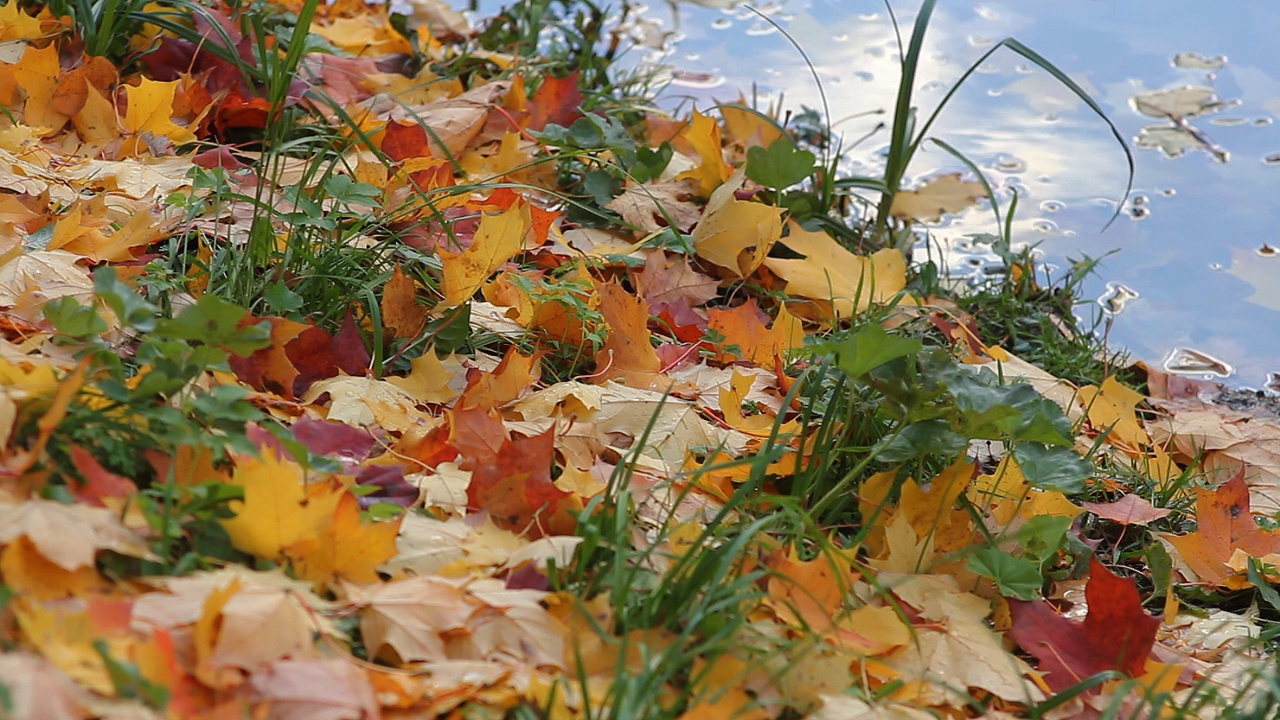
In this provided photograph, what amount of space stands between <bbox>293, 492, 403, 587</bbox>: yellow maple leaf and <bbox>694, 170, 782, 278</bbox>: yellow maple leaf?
105 cm

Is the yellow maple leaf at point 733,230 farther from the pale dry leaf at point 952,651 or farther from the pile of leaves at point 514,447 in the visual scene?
the pale dry leaf at point 952,651

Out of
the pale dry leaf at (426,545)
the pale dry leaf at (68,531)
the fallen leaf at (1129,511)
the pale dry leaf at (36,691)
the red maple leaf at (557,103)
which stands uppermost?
the red maple leaf at (557,103)

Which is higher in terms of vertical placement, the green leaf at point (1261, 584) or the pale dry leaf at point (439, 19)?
the pale dry leaf at point (439, 19)

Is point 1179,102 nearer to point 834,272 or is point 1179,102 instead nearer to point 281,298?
point 834,272

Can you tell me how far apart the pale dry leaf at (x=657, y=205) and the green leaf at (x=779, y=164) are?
0.16 metres

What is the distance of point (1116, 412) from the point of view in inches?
77.6

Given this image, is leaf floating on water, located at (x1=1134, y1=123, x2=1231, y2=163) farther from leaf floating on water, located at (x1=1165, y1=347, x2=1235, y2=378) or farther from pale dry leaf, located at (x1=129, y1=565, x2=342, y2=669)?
pale dry leaf, located at (x1=129, y1=565, x2=342, y2=669)

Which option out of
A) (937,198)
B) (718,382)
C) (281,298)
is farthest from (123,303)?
(937,198)

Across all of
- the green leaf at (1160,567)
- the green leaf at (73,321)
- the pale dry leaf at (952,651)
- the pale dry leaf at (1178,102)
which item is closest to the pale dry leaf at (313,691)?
the green leaf at (73,321)

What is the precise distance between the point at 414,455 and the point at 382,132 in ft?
2.98

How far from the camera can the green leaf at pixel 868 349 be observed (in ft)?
4.20

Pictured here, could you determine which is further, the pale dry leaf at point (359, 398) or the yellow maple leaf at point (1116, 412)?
the yellow maple leaf at point (1116, 412)

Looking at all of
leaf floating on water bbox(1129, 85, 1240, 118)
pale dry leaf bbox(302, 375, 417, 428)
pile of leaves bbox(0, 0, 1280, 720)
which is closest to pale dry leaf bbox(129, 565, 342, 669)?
pile of leaves bbox(0, 0, 1280, 720)

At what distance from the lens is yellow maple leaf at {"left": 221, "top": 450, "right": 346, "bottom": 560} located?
109 cm
